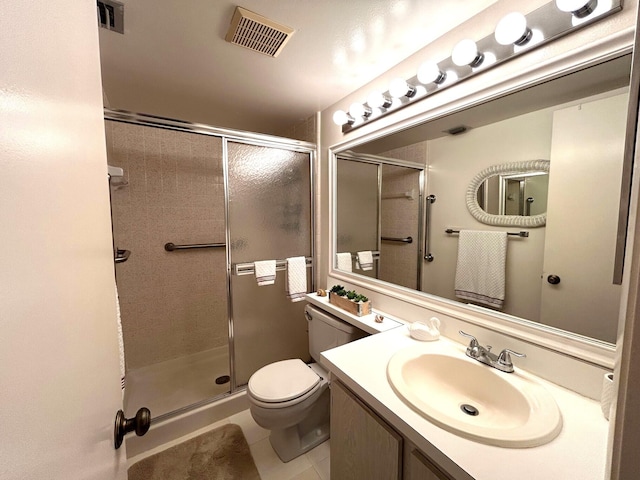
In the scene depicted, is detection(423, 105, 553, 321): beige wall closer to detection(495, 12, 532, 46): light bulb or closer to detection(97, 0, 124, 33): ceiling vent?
detection(495, 12, 532, 46): light bulb

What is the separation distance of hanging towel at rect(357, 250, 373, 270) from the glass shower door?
1.48 ft

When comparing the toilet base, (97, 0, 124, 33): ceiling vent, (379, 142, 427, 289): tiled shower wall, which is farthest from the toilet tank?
(97, 0, 124, 33): ceiling vent

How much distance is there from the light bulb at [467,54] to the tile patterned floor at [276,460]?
2106 millimetres

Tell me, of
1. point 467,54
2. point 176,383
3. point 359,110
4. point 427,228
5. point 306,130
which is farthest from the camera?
point 306,130

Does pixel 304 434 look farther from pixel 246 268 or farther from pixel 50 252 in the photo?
pixel 50 252

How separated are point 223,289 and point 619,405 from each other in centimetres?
252

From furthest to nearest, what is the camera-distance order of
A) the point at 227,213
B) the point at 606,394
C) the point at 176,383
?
the point at 176,383, the point at 227,213, the point at 606,394

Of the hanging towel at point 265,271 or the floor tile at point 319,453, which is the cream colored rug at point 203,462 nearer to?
the floor tile at point 319,453

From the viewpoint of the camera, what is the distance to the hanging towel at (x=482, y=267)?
1.12 m

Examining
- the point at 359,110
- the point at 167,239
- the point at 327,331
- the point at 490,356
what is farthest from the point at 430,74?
the point at 167,239

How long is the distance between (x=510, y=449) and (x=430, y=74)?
1383mm

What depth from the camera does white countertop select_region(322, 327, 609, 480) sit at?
58 cm

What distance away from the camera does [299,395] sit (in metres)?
1.37

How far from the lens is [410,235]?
5.06 ft
